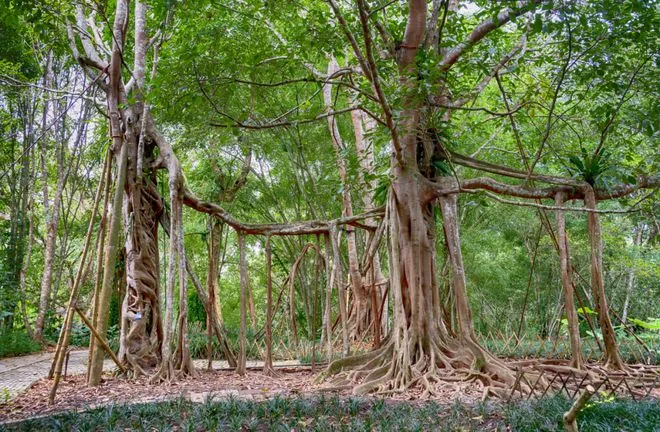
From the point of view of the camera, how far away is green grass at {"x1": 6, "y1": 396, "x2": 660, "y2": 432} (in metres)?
3.32

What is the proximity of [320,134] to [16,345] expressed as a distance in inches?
288

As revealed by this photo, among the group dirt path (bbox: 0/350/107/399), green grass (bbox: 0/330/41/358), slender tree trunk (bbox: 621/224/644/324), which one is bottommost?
dirt path (bbox: 0/350/107/399)

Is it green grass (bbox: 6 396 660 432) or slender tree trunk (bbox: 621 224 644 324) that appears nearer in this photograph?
green grass (bbox: 6 396 660 432)

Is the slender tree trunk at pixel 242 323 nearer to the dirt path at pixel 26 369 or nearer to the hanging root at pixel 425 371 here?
the hanging root at pixel 425 371

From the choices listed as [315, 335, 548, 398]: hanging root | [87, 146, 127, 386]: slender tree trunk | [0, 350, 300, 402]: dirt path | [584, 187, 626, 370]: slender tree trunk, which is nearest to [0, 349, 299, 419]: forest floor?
[0, 350, 300, 402]: dirt path

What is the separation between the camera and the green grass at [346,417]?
332cm

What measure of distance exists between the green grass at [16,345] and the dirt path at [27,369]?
0.23 meters

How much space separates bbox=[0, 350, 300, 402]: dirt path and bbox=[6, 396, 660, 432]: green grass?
1.81 m

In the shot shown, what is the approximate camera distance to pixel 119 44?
227 inches

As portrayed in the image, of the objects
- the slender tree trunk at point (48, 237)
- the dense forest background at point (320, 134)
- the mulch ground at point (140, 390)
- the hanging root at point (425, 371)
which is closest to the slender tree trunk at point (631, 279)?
the dense forest background at point (320, 134)

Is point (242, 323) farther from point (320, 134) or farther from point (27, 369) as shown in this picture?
point (320, 134)

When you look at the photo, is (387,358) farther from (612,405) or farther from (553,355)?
(553,355)

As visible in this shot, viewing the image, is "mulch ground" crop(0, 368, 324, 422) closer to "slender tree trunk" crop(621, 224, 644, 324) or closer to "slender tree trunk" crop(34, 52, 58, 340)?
"slender tree trunk" crop(34, 52, 58, 340)

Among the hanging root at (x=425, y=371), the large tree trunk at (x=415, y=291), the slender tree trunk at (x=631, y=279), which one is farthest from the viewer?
the slender tree trunk at (x=631, y=279)
